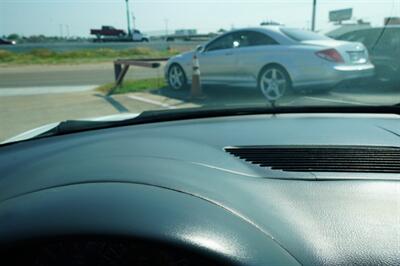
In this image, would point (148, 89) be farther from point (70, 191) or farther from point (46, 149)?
point (70, 191)

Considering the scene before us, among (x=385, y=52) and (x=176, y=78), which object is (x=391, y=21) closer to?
Answer: (x=385, y=52)

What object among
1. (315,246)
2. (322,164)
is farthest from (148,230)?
(322,164)

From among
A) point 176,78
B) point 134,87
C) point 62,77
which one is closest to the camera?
point 176,78

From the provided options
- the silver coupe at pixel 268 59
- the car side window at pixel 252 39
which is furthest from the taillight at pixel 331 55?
the car side window at pixel 252 39

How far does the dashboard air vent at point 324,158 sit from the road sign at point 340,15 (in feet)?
4.39

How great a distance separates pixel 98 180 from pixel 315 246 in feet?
2.95

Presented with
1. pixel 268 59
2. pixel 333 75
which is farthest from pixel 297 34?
pixel 333 75

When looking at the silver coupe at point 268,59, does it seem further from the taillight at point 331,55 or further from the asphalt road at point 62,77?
the asphalt road at point 62,77

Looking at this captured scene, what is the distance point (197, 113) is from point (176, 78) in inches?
296

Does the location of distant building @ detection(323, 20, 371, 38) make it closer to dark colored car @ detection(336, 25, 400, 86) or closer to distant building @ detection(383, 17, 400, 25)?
dark colored car @ detection(336, 25, 400, 86)

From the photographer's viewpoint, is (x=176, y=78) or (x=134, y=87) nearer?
(x=176, y=78)

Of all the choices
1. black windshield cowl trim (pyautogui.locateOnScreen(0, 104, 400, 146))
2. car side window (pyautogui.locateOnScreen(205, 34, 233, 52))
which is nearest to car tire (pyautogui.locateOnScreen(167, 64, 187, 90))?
car side window (pyautogui.locateOnScreen(205, 34, 233, 52))

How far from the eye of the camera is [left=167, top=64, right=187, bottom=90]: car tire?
10.2m

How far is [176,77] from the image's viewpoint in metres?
10.4
